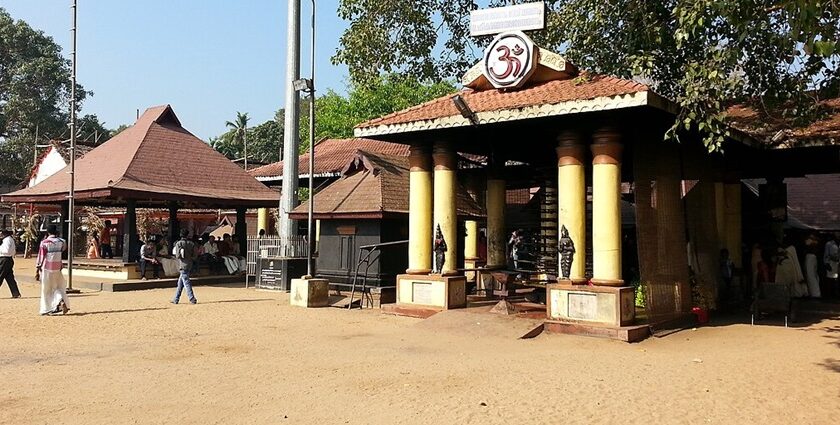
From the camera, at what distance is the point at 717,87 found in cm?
903

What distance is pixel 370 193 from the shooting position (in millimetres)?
15891

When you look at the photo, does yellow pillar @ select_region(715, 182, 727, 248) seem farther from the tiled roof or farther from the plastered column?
the plastered column

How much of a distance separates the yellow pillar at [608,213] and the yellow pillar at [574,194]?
0.35 metres

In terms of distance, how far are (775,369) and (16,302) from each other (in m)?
14.6

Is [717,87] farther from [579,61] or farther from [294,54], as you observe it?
[294,54]

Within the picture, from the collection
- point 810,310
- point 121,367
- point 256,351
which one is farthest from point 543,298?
point 121,367

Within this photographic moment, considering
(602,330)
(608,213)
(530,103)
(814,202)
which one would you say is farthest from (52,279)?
(814,202)

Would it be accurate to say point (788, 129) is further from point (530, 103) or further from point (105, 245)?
point (105, 245)

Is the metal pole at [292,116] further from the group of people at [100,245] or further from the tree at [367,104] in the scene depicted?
the tree at [367,104]

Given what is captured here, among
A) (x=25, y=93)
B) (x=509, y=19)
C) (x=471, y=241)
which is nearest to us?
(x=509, y=19)

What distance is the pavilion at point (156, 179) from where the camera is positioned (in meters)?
18.8

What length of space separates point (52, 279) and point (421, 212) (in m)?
6.95

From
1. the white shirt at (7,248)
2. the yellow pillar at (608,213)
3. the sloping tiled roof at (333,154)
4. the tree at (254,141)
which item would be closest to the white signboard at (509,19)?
the yellow pillar at (608,213)

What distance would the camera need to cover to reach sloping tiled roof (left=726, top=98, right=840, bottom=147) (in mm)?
11328
